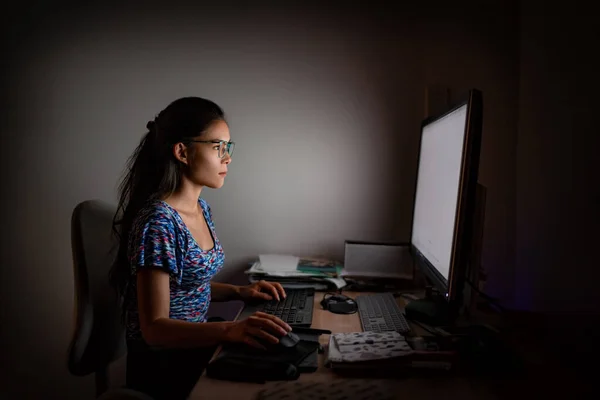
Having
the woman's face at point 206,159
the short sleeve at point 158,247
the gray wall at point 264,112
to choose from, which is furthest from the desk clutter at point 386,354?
the gray wall at point 264,112

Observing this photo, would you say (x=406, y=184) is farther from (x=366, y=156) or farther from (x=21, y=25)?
A: (x=21, y=25)

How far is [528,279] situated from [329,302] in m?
0.83

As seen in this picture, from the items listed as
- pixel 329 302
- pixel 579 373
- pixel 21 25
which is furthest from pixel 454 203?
pixel 21 25

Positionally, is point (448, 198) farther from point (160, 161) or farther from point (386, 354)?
point (160, 161)

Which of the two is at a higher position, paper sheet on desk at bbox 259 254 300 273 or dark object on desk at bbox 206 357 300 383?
paper sheet on desk at bbox 259 254 300 273

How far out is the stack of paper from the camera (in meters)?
1.70

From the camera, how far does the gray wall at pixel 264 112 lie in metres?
1.91

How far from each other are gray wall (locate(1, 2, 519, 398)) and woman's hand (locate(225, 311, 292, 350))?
956 mm

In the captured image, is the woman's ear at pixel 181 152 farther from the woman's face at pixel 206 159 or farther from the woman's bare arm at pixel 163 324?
the woman's bare arm at pixel 163 324

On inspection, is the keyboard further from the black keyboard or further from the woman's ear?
the woman's ear

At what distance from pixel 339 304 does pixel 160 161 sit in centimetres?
65

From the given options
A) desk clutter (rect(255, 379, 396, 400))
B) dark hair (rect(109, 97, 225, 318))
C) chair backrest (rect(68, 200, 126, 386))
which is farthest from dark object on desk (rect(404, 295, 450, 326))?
chair backrest (rect(68, 200, 126, 386))

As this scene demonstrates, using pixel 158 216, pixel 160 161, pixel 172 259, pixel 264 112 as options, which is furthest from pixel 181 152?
pixel 264 112

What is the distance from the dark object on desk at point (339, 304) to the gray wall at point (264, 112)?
1.63 ft
